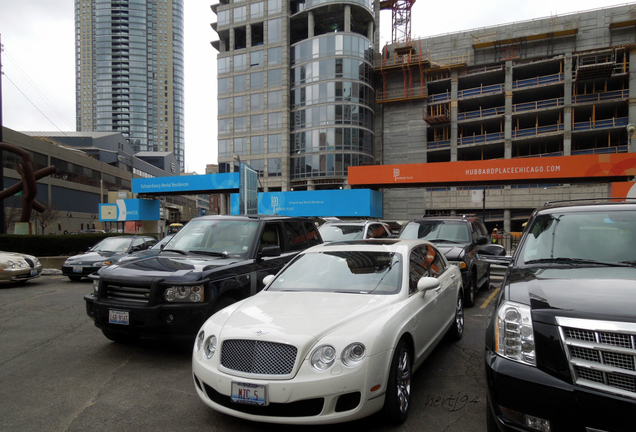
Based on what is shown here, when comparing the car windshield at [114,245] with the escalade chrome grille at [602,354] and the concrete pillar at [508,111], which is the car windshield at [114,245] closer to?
the escalade chrome grille at [602,354]

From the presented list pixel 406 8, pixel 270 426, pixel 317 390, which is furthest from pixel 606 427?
pixel 406 8

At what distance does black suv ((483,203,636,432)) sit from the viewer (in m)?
2.26

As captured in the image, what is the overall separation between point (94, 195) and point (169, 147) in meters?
106

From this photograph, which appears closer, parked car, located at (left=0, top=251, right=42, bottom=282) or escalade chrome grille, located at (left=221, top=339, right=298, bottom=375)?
escalade chrome grille, located at (left=221, top=339, right=298, bottom=375)

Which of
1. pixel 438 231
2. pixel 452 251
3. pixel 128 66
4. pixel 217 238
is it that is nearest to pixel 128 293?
pixel 217 238

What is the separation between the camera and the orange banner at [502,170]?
2148 cm

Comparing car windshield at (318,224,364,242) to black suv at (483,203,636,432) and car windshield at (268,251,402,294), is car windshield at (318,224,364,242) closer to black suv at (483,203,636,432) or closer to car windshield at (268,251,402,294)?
car windshield at (268,251,402,294)

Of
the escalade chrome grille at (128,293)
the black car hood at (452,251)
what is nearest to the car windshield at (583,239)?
the black car hood at (452,251)

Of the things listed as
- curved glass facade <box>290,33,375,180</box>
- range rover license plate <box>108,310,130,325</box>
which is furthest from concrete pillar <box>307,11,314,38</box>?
range rover license plate <box>108,310,130,325</box>

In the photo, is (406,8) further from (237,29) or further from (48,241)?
(48,241)

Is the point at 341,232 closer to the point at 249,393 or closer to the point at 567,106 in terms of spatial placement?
the point at 249,393

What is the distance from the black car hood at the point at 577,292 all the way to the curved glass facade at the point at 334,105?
43.9m

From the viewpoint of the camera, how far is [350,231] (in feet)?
37.3

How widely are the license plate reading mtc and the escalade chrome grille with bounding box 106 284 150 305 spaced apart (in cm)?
244
